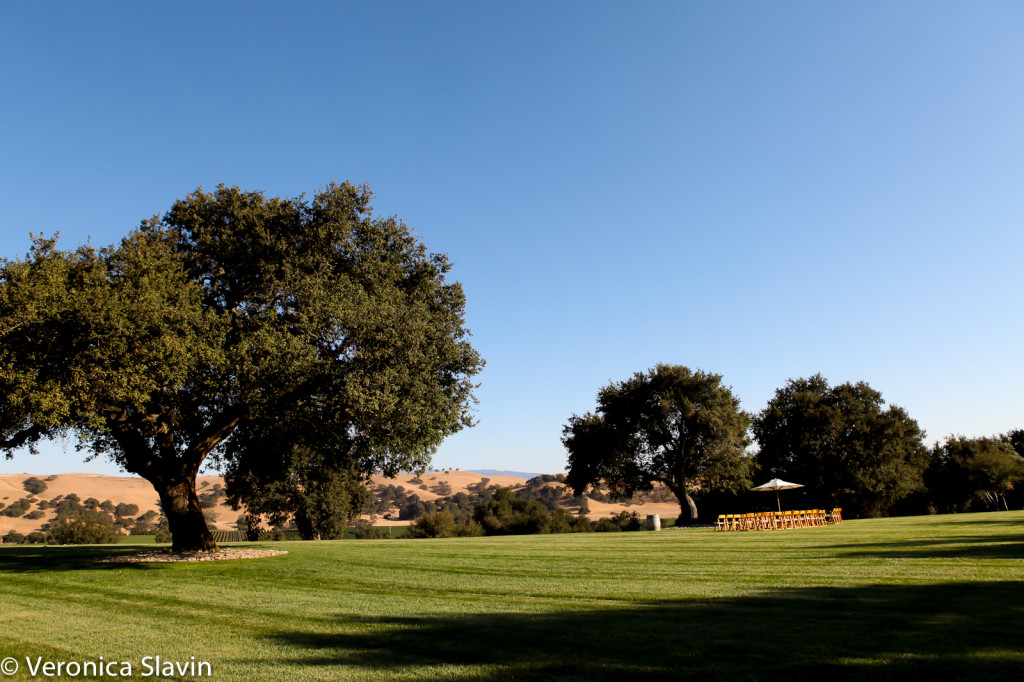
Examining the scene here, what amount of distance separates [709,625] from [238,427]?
21.5m

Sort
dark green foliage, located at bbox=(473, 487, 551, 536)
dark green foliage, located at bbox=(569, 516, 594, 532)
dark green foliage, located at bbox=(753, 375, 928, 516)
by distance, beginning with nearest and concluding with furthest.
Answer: dark green foliage, located at bbox=(753, 375, 928, 516) < dark green foliage, located at bbox=(569, 516, 594, 532) < dark green foliage, located at bbox=(473, 487, 551, 536)

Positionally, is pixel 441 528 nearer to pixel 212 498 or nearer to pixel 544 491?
pixel 544 491

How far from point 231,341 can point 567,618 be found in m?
15.5

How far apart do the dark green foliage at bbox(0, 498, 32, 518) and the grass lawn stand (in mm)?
110162

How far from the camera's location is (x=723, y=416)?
153ft

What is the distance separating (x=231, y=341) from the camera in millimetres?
19875

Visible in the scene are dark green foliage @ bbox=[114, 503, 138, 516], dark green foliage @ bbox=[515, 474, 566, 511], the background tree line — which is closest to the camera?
the background tree line

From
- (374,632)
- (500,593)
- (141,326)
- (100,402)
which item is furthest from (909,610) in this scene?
(100,402)

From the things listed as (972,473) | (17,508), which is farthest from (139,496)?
(972,473)

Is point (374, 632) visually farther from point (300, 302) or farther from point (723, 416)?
point (723, 416)

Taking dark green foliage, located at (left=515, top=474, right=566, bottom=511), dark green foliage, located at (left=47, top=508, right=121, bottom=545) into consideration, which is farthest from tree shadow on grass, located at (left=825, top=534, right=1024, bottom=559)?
dark green foliage, located at (left=515, top=474, right=566, bottom=511)

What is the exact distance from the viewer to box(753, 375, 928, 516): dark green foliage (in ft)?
170

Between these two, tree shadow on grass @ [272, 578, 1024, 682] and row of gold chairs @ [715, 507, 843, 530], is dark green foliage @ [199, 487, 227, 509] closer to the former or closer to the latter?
row of gold chairs @ [715, 507, 843, 530]

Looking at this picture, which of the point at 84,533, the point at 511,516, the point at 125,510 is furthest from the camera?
the point at 125,510
